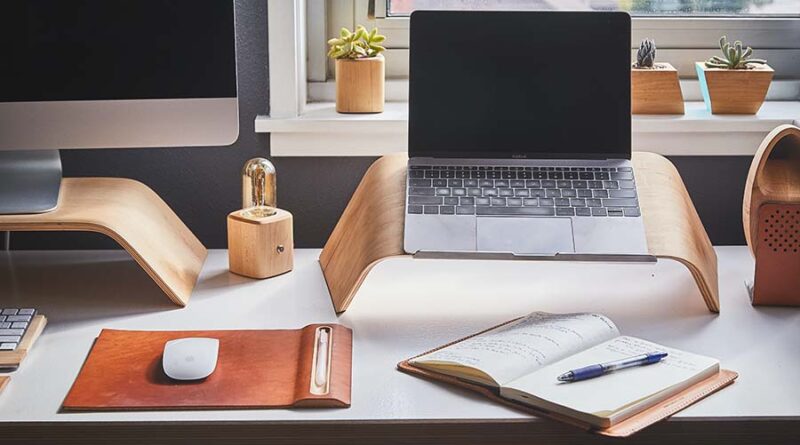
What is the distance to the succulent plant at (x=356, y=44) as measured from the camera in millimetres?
1540

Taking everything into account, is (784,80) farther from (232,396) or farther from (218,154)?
(232,396)

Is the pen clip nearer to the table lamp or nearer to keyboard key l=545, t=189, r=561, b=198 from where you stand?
the table lamp

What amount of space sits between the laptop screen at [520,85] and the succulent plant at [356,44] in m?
0.21

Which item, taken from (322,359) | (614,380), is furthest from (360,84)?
(614,380)

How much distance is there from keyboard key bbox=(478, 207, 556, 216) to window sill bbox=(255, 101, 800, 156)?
32 cm

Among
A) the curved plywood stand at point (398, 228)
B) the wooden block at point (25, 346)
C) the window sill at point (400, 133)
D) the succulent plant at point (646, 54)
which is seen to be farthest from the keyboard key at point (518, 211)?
the wooden block at point (25, 346)

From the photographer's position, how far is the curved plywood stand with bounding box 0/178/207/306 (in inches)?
48.0

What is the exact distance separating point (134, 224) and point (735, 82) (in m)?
0.93

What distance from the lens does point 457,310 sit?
126 cm

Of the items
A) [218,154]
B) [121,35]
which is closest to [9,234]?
[218,154]

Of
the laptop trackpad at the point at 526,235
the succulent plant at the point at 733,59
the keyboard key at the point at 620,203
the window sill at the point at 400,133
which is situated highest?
the succulent plant at the point at 733,59

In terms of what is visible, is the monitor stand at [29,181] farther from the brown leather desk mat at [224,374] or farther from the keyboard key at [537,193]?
the keyboard key at [537,193]

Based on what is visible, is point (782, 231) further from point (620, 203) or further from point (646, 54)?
point (646, 54)

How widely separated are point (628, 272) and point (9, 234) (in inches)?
37.5
